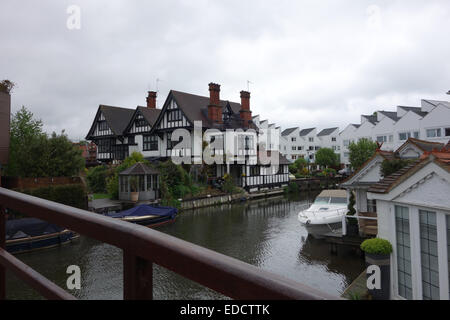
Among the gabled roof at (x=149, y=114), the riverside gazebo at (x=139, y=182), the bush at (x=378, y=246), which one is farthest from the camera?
the gabled roof at (x=149, y=114)

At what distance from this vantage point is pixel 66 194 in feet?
61.7

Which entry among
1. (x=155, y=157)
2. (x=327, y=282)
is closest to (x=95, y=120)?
(x=155, y=157)

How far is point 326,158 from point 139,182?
131 feet

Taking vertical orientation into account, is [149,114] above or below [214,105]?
below

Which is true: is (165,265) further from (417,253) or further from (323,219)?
(323,219)

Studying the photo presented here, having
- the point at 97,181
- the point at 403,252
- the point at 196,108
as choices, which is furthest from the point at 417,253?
the point at 196,108

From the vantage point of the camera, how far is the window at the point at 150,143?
35.5 meters

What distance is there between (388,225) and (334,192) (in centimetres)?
1224

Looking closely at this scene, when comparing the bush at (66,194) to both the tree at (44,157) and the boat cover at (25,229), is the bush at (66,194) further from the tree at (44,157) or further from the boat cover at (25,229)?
the boat cover at (25,229)

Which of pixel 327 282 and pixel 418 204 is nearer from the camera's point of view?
pixel 418 204

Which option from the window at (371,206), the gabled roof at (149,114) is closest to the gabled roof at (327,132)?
the gabled roof at (149,114)

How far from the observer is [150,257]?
1.01 m

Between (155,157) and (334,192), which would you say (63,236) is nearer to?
(334,192)

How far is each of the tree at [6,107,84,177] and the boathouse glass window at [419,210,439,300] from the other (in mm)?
19762
